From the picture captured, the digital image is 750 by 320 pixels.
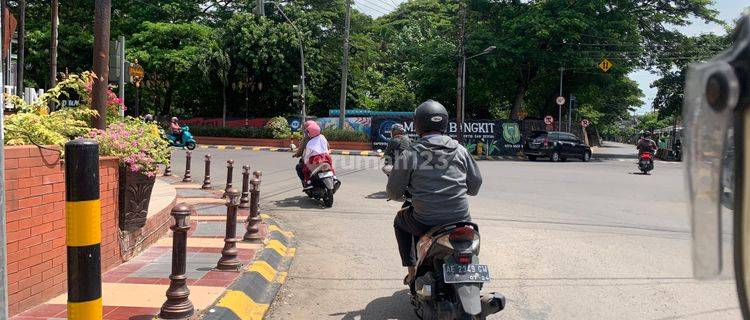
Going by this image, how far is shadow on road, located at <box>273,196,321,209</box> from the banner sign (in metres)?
18.0

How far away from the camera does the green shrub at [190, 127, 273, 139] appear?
30.8m

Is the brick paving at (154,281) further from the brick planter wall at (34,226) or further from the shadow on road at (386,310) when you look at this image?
the shadow on road at (386,310)

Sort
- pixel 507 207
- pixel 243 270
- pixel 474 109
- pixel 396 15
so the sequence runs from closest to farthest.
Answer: pixel 243 270 < pixel 507 207 < pixel 474 109 < pixel 396 15

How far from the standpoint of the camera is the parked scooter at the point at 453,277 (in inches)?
133

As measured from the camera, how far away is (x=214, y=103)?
3728 centimetres

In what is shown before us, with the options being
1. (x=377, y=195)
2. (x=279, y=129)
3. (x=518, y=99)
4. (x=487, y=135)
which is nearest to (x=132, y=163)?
(x=377, y=195)

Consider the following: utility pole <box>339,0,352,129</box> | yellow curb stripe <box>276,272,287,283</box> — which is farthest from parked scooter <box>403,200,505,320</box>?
utility pole <box>339,0,352,129</box>

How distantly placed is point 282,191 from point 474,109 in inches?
1212

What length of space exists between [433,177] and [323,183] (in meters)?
5.89

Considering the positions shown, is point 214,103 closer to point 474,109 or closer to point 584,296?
A: point 474,109

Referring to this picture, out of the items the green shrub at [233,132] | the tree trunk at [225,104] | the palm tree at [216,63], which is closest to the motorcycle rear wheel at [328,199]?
the green shrub at [233,132]

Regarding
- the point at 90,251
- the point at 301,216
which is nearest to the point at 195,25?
the point at 301,216

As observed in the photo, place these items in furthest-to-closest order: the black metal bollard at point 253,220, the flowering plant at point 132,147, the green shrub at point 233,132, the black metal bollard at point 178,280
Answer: the green shrub at point 233,132 < the black metal bollard at point 253,220 < the flowering plant at point 132,147 < the black metal bollard at point 178,280

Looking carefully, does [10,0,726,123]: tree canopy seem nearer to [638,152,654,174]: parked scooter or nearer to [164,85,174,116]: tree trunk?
[164,85,174,116]: tree trunk
